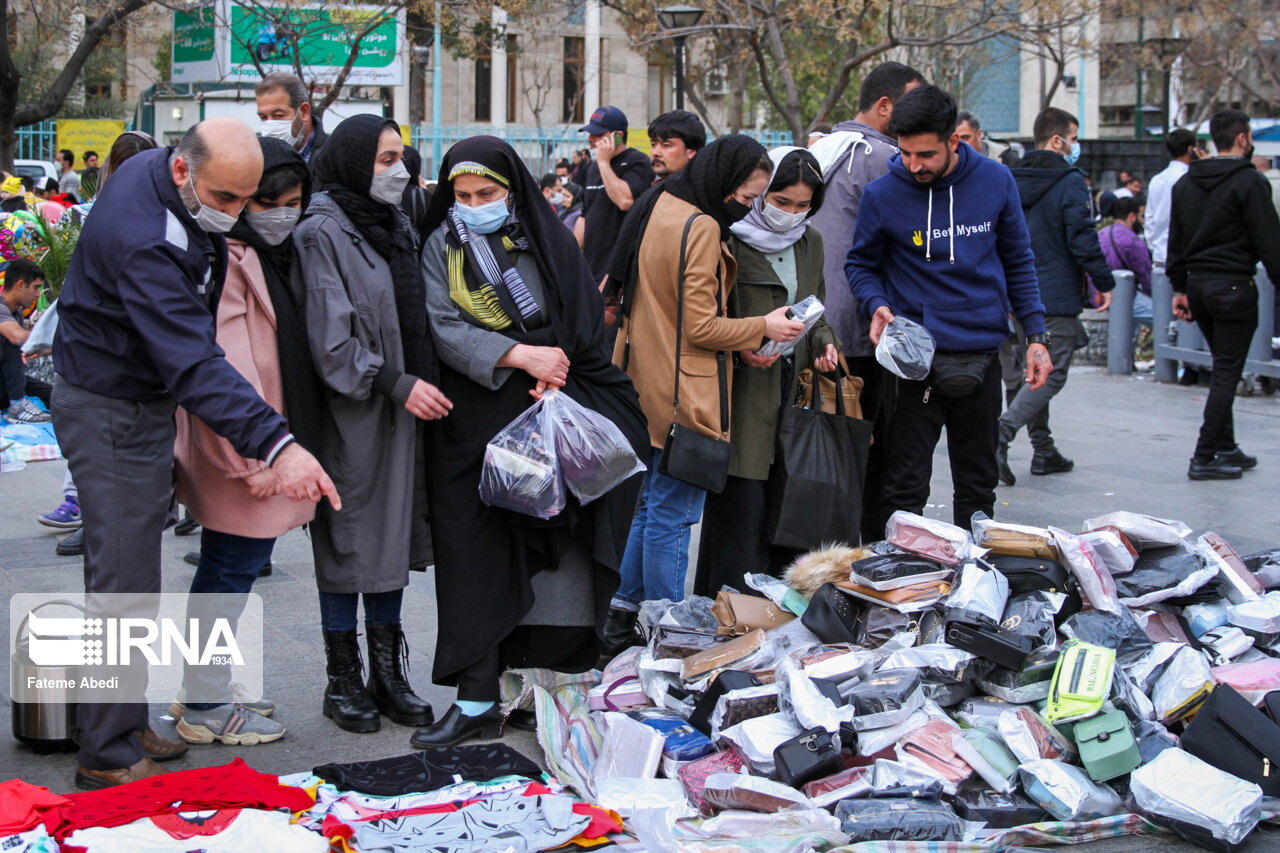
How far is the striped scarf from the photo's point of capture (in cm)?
399

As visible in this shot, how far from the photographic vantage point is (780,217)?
189 inches

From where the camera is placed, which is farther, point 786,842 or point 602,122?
point 602,122

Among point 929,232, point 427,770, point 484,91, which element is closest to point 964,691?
point 427,770

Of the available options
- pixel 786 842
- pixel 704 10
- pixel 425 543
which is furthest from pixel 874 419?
pixel 704 10

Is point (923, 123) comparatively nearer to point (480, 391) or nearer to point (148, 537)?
point (480, 391)

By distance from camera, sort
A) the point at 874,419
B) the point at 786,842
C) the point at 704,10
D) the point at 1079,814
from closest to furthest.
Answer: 1. the point at 786,842
2. the point at 1079,814
3. the point at 874,419
4. the point at 704,10

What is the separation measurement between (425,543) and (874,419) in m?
2.30

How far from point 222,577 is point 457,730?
85 cm

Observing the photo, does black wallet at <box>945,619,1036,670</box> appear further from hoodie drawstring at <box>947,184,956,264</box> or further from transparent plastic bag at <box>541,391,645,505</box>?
hoodie drawstring at <box>947,184,956,264</box>

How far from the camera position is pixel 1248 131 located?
7.88 metres

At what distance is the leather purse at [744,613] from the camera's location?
14.8 feet

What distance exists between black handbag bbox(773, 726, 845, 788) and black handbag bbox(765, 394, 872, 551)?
4.38 ft

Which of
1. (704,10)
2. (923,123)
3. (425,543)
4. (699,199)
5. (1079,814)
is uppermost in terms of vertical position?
(704,10)

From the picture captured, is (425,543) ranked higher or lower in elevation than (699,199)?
lower
